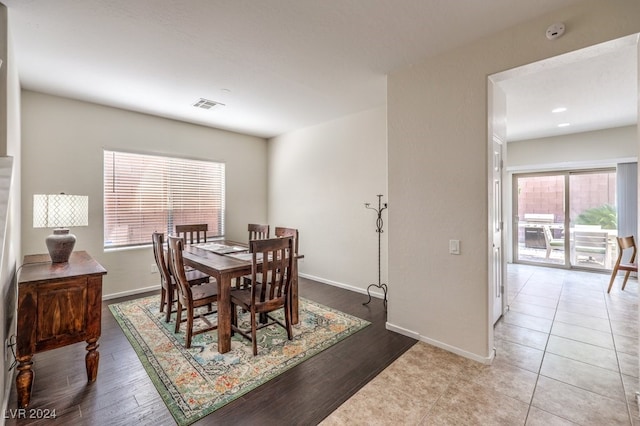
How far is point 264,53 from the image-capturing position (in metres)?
2.62

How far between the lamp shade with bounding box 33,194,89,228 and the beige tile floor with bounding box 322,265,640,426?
8.98 feet

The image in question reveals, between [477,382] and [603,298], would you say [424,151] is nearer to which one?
[477,382]

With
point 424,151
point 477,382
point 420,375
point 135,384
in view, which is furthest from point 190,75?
point 477,382

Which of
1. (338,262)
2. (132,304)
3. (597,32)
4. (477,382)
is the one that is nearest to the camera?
(597,32)

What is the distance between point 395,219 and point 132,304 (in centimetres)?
353

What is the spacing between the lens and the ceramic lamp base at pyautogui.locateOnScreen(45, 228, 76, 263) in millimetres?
2418

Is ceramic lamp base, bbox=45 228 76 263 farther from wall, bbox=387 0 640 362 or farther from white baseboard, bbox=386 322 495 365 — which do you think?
white baseboard, bbox=386 322 495 365

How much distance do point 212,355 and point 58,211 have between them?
1.87m

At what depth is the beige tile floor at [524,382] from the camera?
5.92ft

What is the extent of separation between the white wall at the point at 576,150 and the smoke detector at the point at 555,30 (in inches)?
179

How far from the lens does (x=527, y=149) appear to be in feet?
19.3

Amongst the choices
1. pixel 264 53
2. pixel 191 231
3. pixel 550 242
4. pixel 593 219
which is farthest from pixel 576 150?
pixel 191 231

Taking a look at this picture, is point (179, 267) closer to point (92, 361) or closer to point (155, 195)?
point (92, 361)

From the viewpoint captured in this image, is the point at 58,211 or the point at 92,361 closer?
the point at 92,361
